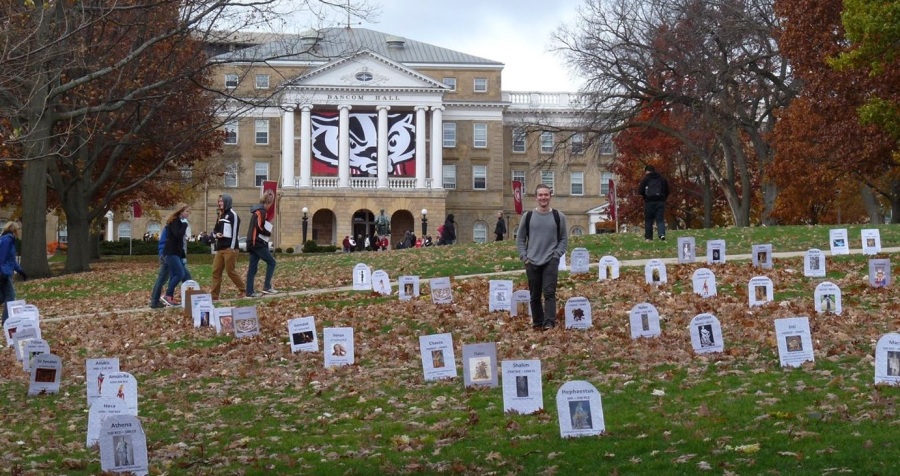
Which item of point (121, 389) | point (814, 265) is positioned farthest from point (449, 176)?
point (121, 389)

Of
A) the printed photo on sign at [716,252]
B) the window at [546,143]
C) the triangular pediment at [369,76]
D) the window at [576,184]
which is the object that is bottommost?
the printed photo on sign at [716,252]

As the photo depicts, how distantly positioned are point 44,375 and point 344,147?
213ft

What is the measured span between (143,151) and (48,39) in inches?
868

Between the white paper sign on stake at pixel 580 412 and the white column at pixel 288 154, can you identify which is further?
the white column at pixel 288 154

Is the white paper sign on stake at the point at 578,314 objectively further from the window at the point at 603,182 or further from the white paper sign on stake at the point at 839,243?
the window at the point at 603,182

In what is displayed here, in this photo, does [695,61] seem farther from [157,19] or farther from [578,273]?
[578,273]

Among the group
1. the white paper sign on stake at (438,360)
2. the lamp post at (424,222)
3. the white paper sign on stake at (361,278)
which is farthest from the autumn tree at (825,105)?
the lamp post at (424,222)

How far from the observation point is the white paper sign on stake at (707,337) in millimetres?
11680

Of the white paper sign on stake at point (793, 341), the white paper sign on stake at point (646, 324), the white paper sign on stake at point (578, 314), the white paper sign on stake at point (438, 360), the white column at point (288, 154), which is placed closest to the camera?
the white paper sign on stake at point (793, 341)

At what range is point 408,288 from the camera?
61.2ft

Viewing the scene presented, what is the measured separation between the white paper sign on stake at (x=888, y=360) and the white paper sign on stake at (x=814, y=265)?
8.63 metres

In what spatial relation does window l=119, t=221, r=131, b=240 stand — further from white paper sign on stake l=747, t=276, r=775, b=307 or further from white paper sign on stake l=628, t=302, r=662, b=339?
white paper sign on stake l=628, t=302, r=662, b=339

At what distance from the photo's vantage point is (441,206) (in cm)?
7669

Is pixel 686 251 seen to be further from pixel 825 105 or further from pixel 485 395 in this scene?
pixel 825 105
